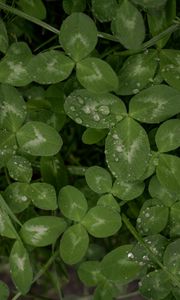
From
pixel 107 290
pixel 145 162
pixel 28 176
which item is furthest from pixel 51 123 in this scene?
pixel 107 290

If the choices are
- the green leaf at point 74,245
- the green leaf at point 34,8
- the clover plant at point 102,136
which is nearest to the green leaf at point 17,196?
the clover plant at point 102,136

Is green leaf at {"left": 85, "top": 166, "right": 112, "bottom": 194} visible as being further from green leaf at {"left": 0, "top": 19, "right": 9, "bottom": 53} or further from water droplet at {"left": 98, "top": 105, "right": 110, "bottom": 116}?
green leaf at {"left": 0, "top": 19, "right": 9, "bottom": 53}

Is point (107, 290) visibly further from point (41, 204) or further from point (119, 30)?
point (119, 30)

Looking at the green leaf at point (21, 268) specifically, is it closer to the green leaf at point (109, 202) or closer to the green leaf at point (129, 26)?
the green leaf at point (109, 202)

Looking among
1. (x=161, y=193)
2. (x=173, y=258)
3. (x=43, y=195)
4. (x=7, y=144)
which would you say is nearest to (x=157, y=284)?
(x=173, y=258)

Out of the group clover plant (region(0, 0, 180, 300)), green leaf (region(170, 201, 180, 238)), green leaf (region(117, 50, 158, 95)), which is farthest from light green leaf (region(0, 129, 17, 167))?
green leaf (region(170, 201, 180, 238))

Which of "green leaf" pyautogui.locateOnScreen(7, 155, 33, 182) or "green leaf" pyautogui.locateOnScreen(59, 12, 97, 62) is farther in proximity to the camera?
"green leaf" pyautogui.locateOnScreen(7, 155, 33, 182)
